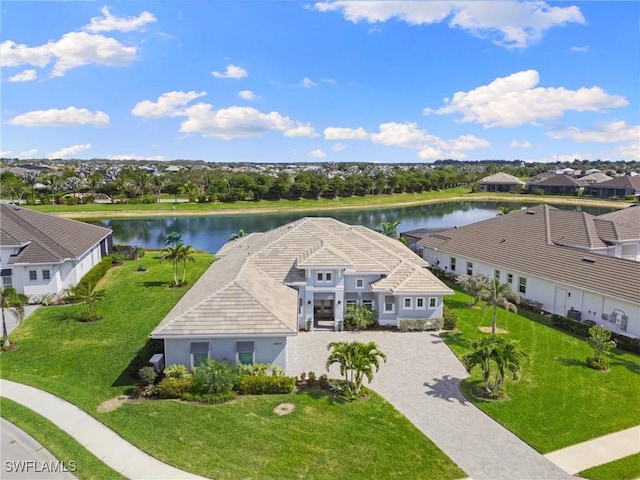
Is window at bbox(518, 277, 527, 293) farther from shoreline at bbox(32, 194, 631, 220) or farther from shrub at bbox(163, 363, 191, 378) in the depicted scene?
shoreline at bbox(32, 194, 631, 220)

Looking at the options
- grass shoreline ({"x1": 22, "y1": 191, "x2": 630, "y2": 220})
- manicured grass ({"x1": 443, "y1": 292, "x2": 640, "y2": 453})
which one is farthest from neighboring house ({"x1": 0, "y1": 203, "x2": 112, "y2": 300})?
grass shoreline ({"x1": 22, "y1": 191, "x2": 630, "y2": 220})

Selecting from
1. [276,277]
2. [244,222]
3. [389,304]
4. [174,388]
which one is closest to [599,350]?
[389,304]

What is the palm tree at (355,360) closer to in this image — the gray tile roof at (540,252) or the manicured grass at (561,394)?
the manicured grass at (561,394)

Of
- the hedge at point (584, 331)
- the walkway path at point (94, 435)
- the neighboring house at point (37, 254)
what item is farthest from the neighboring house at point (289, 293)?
the neighboring house at point (37, 254)

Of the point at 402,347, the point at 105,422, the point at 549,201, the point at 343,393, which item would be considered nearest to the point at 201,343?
the point at 105,422

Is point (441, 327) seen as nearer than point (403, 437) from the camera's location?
No

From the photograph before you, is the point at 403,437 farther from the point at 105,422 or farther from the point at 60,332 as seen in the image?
the point at 60,332
